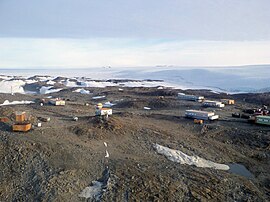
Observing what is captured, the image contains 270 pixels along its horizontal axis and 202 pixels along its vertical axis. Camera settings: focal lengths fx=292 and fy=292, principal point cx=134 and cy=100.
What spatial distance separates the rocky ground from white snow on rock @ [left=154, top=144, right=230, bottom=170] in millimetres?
600

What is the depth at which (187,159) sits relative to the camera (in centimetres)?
1983

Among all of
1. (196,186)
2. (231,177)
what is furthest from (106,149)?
(231,177)

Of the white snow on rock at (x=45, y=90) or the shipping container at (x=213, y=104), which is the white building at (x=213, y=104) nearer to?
the shipping container at (x=213, y=104)

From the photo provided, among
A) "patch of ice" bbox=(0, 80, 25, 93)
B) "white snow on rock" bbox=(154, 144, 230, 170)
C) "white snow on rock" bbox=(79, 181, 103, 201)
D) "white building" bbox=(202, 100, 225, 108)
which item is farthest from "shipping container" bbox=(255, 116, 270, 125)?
"patch of ice" bbox=(0, 80, 25, 93)

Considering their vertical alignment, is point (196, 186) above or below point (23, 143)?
below

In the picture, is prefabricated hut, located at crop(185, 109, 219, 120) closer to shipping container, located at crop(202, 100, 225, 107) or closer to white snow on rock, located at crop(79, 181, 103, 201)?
shipping container, located at crop(202, 100, 225, 107)

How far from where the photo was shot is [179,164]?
18531mm

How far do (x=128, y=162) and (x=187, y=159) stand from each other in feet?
14.7

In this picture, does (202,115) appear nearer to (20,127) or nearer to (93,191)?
(20,127)

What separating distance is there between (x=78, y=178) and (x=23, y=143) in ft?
17.2

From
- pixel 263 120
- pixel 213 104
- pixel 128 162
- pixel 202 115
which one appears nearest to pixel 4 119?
pixel 128 162

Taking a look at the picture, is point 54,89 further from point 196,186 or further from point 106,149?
point 196,186

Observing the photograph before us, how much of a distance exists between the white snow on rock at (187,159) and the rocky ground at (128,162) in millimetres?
600

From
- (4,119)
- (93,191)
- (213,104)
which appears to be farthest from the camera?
(213,104)
